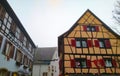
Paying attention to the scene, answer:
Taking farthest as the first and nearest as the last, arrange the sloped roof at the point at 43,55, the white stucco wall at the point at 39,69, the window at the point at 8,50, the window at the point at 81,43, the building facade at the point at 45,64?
the sloped roof at the point at 43,55
the white stucco wall at the point at 39,69
the building facade at the point at 45,64
the window at the point at 81,43
the window at the point at 8,50

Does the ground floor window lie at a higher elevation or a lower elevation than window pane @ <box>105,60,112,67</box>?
lower

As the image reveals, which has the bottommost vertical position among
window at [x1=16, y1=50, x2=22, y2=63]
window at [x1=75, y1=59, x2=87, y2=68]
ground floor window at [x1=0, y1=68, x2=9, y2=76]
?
ground floor window at [x1=0, y1=68, x2=9, y2=76]

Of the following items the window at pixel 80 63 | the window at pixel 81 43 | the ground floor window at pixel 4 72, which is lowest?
the ground floor window at pixel 4 72

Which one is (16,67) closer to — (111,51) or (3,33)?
(3,33)

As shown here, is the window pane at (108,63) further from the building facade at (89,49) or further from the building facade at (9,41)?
the building facade at (9,41)

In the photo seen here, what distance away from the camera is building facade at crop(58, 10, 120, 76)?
54.3ft

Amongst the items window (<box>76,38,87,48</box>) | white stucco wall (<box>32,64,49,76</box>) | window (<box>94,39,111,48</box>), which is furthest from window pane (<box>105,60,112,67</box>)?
white stucco wall (<box>32,64,49,76</box>)

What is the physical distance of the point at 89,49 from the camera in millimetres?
17656

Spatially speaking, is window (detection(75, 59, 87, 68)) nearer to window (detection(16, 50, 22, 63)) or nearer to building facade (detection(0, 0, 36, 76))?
building facade (detection(0, 0, 36, 76))

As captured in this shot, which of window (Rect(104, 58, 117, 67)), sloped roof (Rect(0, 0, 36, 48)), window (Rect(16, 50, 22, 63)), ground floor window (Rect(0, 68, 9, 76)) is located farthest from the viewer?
window (Rect(16, 50, 22, 63))

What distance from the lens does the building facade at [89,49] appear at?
1655 centimetres

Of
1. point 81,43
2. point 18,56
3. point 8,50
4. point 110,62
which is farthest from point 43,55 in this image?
point 110,62

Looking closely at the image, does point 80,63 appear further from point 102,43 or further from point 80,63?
point 102,43

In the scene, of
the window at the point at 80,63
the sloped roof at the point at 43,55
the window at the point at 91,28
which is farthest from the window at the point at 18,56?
the sloped roof at the point at 43,55
